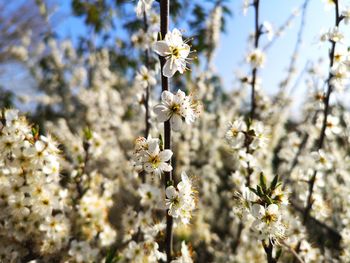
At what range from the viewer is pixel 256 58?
2828 millimetres

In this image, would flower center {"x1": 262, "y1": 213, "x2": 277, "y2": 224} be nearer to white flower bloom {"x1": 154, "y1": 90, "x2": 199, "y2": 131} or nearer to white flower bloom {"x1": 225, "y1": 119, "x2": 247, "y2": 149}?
white flower bloom {"x1": 154, "y1": 90, "x2": 199, "y2": 131}

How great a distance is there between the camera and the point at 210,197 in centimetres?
476

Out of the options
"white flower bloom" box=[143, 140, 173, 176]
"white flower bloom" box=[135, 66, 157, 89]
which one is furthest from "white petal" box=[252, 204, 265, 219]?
"white flower bloom" box=[135, 66, 157, 89]

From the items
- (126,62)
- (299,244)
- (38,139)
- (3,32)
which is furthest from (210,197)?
(3,32)

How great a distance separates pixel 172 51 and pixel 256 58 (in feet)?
5.08

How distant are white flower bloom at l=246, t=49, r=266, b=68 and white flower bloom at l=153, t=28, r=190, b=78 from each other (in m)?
1.49

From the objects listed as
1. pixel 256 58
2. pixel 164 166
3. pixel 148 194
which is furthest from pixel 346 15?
pixel 148 194

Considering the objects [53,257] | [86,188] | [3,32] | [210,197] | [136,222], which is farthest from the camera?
[3,32]

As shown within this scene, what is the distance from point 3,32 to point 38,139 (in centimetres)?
914

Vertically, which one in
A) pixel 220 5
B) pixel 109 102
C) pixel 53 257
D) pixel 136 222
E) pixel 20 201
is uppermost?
pixel 220 5

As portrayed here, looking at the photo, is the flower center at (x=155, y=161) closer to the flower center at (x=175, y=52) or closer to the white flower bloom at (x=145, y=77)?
the flower center at (x=175, y=52)

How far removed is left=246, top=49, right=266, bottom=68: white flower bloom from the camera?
283 centimetres

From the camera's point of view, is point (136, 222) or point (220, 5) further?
point (220, 5)

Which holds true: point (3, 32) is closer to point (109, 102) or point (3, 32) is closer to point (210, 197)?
point (109, 102)
